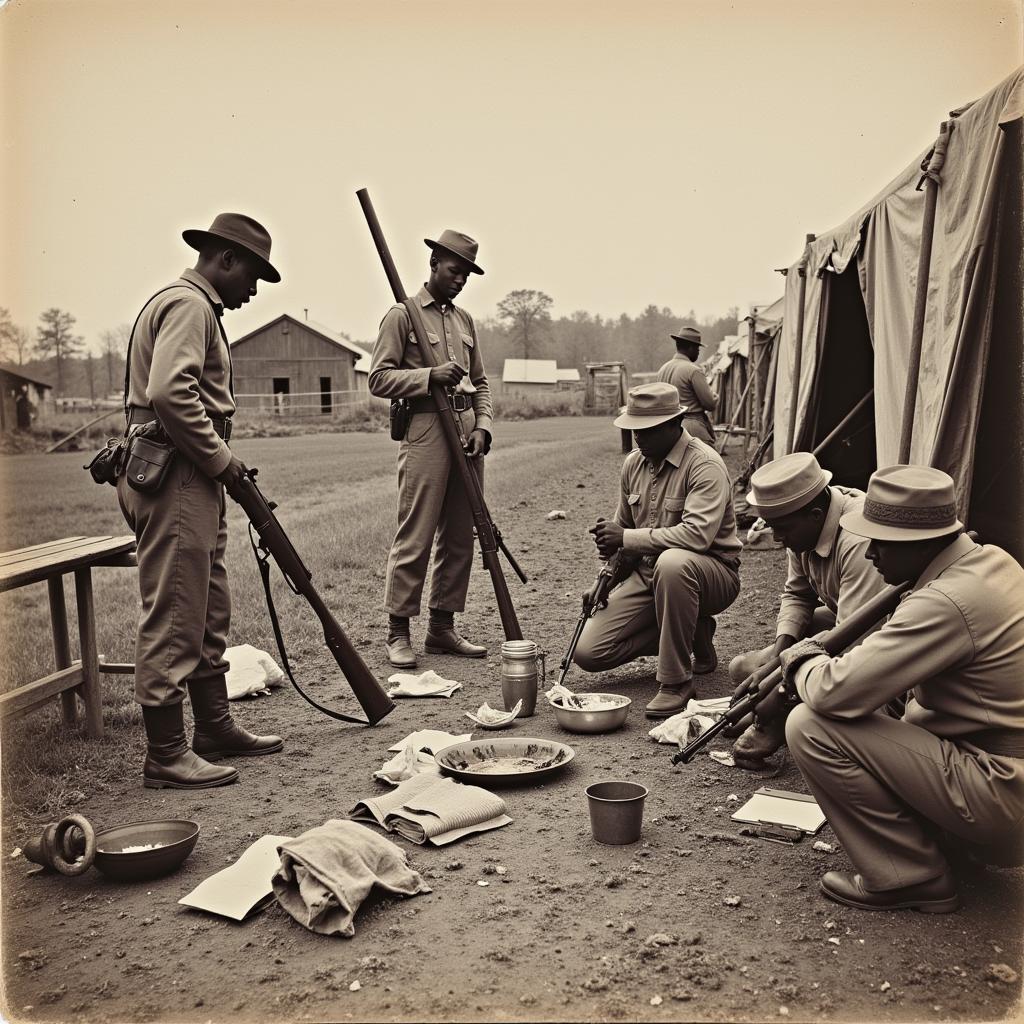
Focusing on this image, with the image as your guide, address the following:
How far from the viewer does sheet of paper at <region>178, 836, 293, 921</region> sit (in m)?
3.11

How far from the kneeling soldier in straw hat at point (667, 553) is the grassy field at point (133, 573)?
174cm

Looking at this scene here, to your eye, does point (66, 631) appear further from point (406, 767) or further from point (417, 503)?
point (417, 503)

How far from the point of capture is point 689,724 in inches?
182

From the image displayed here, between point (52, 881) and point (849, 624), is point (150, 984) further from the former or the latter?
point (849, 624)

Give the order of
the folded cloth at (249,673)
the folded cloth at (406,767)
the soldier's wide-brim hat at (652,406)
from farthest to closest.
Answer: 1. the folded cloth at (249,673)
2. the soldier's wide-brim hat at (652,406)
3. the folded cloth at (406,767)

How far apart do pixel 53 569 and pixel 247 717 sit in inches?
54.1

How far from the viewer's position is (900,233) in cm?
626

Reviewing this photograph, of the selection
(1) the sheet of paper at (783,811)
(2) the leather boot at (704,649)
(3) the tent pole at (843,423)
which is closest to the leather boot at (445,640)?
(2) the leather boot at (704,649)

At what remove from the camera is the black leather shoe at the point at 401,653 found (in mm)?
6109

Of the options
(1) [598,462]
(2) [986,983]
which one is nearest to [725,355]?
(1) [598,462]

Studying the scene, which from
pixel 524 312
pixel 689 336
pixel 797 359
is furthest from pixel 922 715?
pixel 524 312

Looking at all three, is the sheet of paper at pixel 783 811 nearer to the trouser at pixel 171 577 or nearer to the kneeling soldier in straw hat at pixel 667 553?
the kneeling soldier in straw hat at pixel 667 553

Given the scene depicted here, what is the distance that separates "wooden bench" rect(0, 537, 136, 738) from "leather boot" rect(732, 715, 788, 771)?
3.17m

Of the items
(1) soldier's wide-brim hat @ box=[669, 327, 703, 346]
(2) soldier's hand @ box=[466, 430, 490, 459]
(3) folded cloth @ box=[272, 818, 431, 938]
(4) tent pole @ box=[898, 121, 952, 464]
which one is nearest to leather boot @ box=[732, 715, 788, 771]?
(3) folded cloth @ box=[272, 818, 431, 938]
